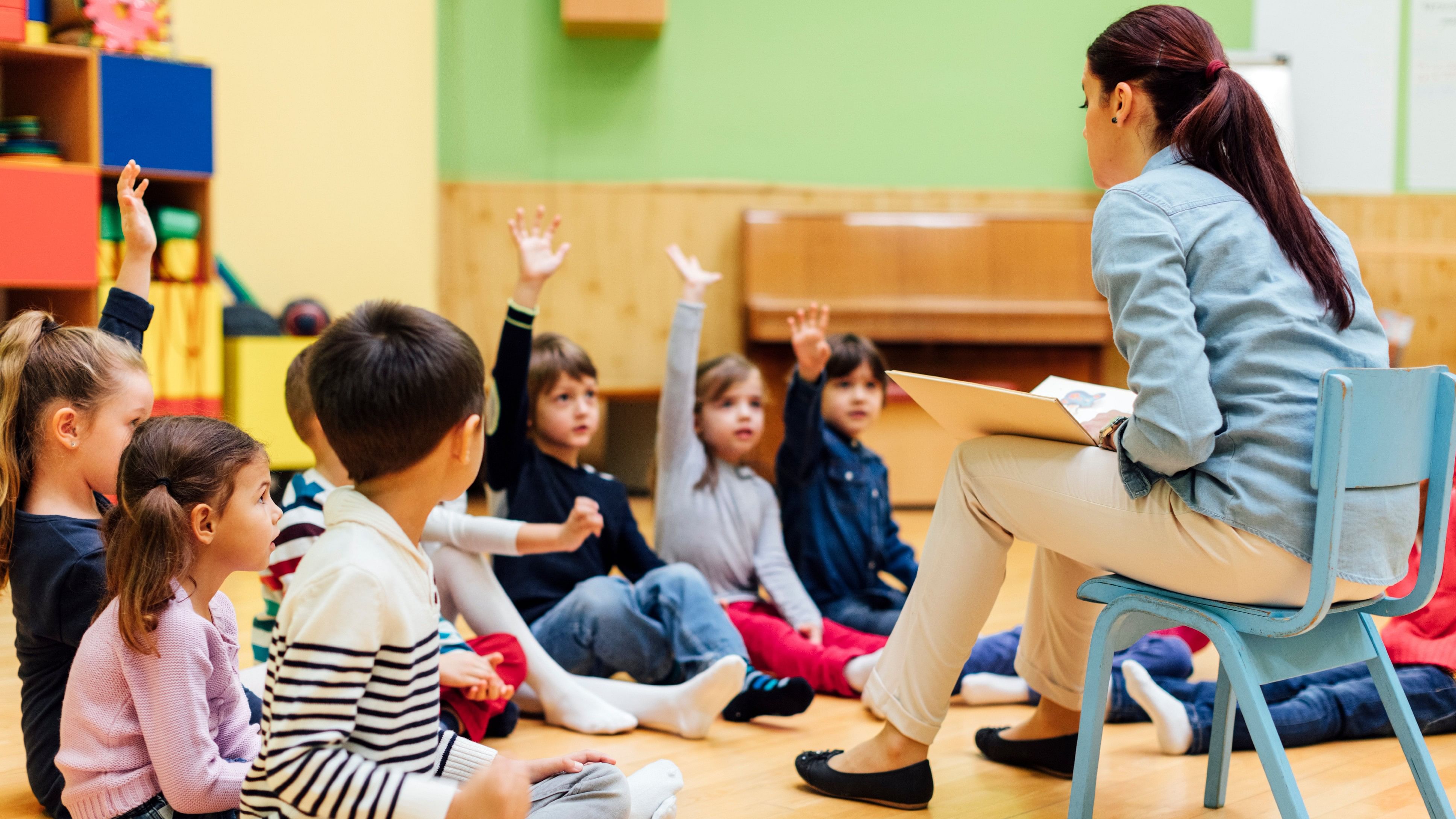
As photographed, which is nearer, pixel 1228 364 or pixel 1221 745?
pixel 1228 364

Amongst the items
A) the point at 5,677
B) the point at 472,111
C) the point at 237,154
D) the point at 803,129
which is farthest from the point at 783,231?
the point at 5,677

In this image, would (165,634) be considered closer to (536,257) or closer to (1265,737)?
(536,257)

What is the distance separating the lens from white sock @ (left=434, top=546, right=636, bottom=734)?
181cm

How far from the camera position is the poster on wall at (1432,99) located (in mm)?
4582

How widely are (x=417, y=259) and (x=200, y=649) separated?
Answer: 3.44 m

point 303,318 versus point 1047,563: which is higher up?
point 303,318

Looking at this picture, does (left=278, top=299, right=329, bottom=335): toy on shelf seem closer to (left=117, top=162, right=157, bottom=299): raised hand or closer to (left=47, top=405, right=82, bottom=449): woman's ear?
(left=117, top=162, right=157, bottom=299): raised hand

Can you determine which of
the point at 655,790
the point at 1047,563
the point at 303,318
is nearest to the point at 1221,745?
the point at 1047,563

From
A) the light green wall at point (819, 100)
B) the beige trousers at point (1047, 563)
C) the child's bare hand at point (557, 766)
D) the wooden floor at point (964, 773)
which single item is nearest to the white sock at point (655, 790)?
the child's bare hand at point (557, 766)

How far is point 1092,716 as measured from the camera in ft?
4.25

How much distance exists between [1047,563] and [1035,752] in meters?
0.29

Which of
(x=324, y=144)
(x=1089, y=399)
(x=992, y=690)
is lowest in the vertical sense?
(x=992, y=690)

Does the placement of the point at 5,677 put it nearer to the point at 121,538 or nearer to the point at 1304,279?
the point at 121,538

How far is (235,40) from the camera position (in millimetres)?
4102
